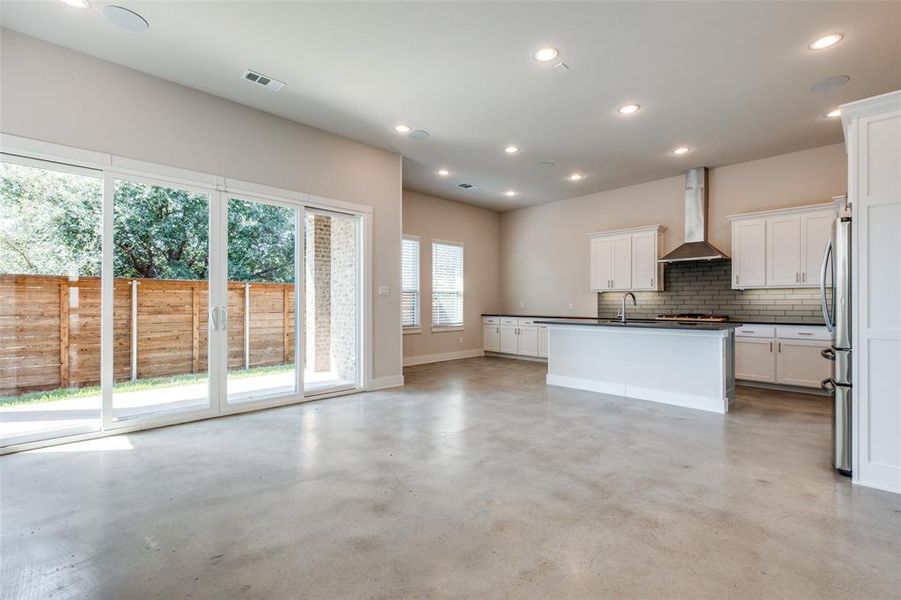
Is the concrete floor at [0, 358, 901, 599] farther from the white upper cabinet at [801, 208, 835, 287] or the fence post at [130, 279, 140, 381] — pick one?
the white upper cabinet at [801, 208, 835, 287]

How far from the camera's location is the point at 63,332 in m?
3.48

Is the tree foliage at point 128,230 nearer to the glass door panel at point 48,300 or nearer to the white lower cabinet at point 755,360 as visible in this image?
the glass door panel at point 48,300

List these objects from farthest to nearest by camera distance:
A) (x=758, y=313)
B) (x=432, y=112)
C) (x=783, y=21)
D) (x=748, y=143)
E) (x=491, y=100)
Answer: (x=758, y=313) → (x=748, y=143) → (x=432, y=112) → (x=491, y=100) → (x=783, y=21)

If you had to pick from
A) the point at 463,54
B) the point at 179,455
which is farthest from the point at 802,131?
the point at 179,455

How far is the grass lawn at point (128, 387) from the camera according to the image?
335 cm

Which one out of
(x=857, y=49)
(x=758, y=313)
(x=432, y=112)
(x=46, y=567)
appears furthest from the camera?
(x=758, y=313)

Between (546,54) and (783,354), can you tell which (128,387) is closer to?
(546,54)

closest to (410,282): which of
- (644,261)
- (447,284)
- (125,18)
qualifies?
(447,284)

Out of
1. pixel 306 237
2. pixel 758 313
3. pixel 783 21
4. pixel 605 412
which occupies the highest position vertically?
pixel 783 21

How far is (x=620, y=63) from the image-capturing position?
3.51m

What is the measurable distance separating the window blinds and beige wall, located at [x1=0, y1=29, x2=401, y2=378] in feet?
6.19

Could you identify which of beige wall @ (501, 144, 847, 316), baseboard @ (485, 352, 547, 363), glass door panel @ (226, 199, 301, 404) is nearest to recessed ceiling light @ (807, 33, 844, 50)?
beige wall @ (501, 144, 847, 316)

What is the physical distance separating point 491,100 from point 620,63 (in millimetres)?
1255

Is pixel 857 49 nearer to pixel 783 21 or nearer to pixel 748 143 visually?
pixel 783 21
